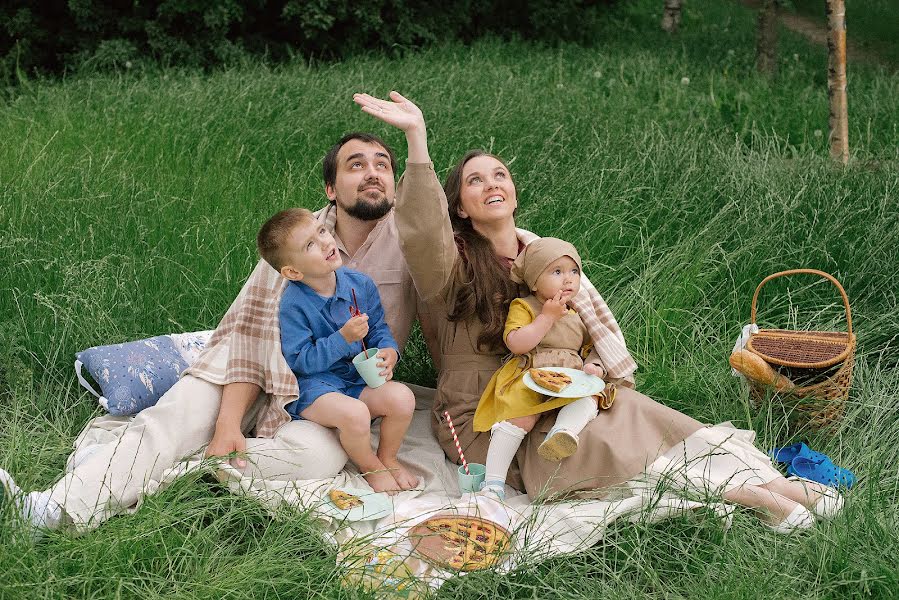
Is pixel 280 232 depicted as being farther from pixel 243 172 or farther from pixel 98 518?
pixel 243 172

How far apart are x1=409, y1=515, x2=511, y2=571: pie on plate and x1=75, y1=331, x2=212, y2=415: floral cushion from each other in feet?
4.61

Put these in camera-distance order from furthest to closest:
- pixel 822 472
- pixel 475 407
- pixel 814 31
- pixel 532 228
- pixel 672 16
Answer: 1. pixel 814 31
2. pixel 672 16
3. pixel 532 228
4. pixel 475 407
5. pixel 822 472

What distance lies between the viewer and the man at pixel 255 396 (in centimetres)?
335

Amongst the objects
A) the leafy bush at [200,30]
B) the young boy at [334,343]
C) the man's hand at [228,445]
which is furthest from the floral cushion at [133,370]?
the leafy bush at [200,30]

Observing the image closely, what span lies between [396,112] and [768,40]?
23.2ft

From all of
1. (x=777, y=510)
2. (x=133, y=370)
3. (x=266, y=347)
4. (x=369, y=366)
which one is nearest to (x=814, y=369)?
(x=777, y=510)

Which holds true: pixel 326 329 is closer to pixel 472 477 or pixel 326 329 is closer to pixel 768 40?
pixel 472 477

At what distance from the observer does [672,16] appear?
14.5m

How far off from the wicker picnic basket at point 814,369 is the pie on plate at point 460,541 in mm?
1505

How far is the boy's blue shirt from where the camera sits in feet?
11.8

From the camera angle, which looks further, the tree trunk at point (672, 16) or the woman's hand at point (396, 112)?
the tree trunk at point (672, 16)

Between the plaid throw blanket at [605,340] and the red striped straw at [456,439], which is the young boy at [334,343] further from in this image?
the plaid throw blanket at [605,340]

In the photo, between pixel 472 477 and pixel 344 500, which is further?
pixel 472 477

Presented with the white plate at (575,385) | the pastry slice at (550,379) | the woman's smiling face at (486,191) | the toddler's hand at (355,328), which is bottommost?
the white plate at (575,385)
